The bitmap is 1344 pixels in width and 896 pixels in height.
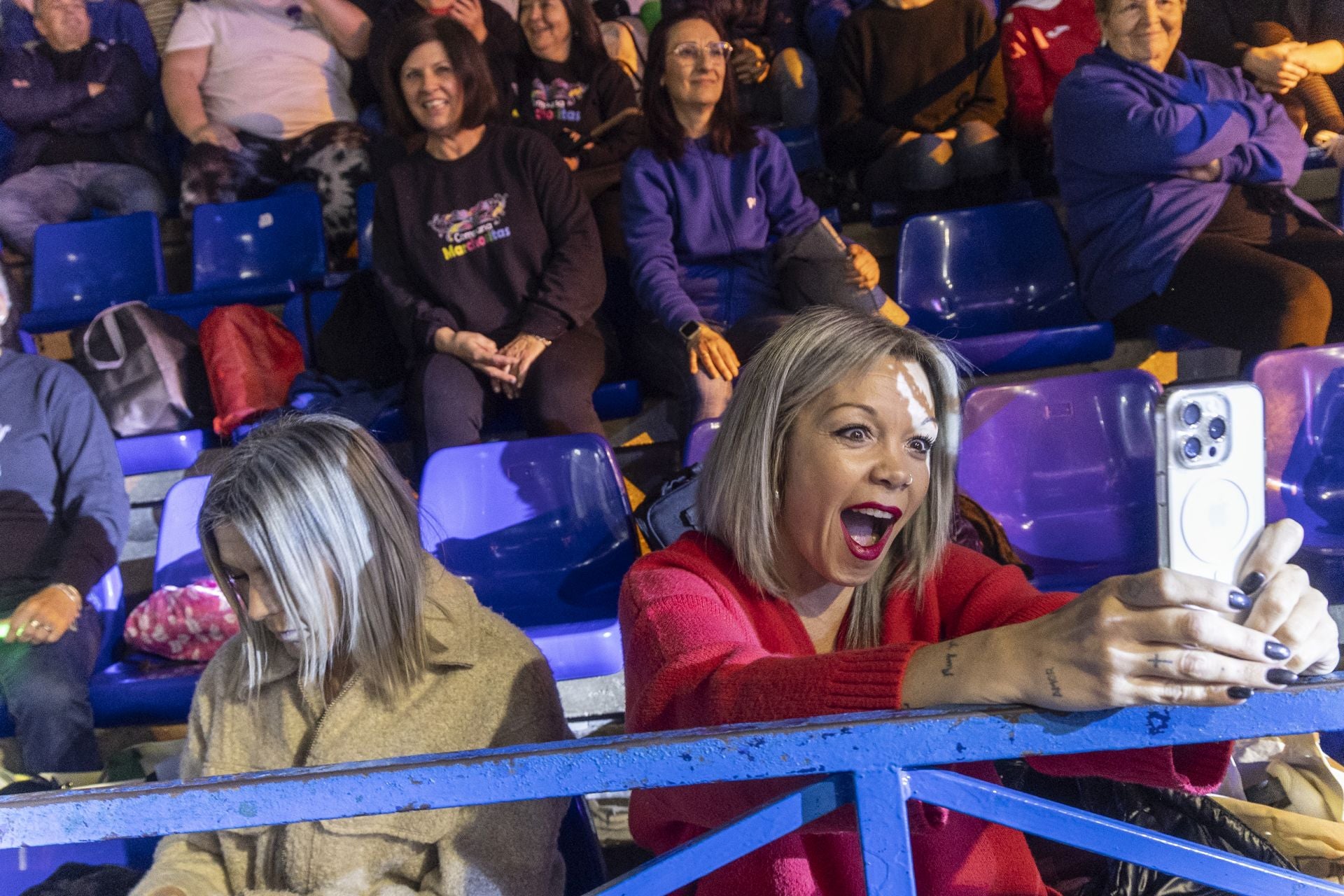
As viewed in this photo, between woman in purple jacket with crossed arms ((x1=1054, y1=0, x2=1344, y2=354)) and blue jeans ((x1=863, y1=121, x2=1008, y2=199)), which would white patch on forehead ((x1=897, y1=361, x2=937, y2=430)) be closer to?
woman in purple jacket with crossed arms ((x1=1054, y1=0, x2=1344, y2=354))

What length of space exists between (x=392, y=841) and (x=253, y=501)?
46 centimetres

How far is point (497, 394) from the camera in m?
3.05

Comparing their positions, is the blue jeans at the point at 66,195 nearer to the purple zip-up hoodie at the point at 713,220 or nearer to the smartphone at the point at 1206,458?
the purple zip-up hoodie at the point at 713,220

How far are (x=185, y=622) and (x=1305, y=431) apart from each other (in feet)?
8.65

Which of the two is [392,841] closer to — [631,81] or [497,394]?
[497,394]

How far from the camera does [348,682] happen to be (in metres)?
1.41

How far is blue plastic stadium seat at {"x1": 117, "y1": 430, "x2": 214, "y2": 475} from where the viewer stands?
10.6 feet

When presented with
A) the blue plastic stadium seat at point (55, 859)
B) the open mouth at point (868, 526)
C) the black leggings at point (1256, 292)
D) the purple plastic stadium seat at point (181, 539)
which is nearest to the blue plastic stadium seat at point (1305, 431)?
the black leggings at point (1256, 292)

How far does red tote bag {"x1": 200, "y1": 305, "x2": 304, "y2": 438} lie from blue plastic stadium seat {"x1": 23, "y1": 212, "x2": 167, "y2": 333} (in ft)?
3.18

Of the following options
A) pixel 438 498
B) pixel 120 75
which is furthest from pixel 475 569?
pixel 120 75

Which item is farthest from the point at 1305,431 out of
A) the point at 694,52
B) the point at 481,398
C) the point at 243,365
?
the point at 243,365

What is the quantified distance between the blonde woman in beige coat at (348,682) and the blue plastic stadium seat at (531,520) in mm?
1016

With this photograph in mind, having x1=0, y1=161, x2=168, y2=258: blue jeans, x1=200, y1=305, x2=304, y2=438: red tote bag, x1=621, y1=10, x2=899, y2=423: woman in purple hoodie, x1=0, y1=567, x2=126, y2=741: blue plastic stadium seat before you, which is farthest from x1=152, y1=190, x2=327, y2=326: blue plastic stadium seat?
x1=0, y1=567, x2=126, y2=741: blue plastic stadium seat

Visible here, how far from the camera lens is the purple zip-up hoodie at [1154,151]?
117 inches
